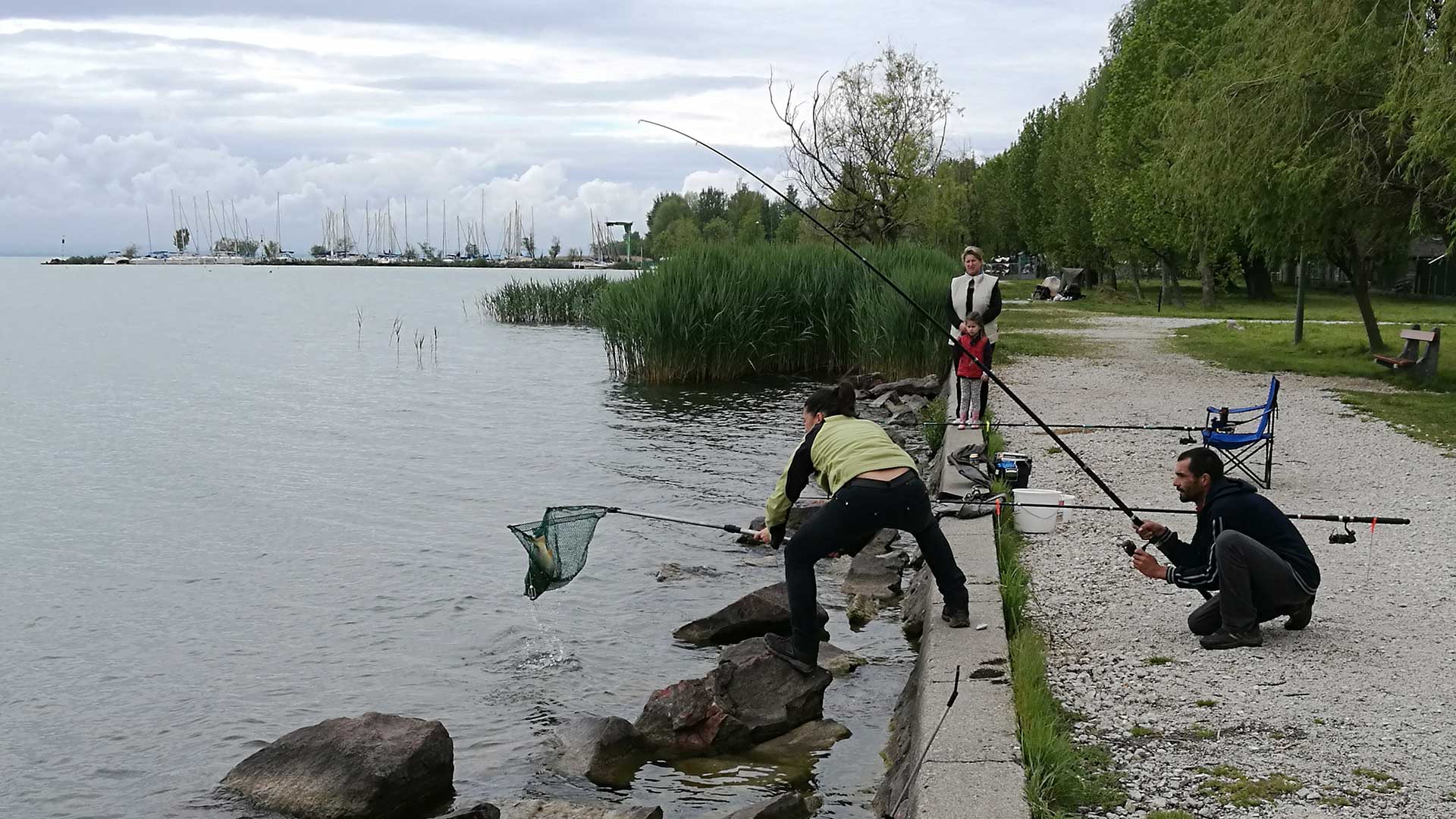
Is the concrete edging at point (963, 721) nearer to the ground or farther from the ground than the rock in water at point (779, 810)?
farther from the ground

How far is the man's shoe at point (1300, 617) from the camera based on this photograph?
7.42 meters

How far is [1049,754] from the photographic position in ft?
18.1

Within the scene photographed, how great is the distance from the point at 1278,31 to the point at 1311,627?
1529cm

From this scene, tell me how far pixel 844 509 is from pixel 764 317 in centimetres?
2062

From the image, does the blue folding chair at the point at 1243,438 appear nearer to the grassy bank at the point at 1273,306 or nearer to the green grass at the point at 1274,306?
the grassy bank at the point at 1273,306

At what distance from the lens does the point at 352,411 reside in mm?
24719

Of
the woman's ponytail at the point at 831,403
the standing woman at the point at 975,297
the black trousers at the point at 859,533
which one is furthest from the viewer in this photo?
the standing woman at the point at 975,297

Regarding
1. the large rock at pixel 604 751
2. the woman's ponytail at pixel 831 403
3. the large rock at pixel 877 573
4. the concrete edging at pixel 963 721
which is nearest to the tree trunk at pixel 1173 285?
the large rock at pixel 877 573

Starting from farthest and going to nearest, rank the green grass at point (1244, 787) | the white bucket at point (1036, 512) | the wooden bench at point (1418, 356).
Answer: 1. the wooden bench at point (1418, 356)
2. the white bucket at point (1036, 512)
3. the green grass at point (1244, 787)

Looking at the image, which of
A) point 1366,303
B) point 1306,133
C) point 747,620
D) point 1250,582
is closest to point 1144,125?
point 1366,303

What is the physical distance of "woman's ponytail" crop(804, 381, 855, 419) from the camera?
25.6 feet

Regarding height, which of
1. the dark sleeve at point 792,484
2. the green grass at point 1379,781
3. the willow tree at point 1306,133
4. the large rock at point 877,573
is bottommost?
the large rock at point 877,573

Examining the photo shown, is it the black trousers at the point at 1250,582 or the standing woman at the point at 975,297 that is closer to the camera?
the black trousers at the point at 1250,582

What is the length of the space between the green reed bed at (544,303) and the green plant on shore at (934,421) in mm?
26479
